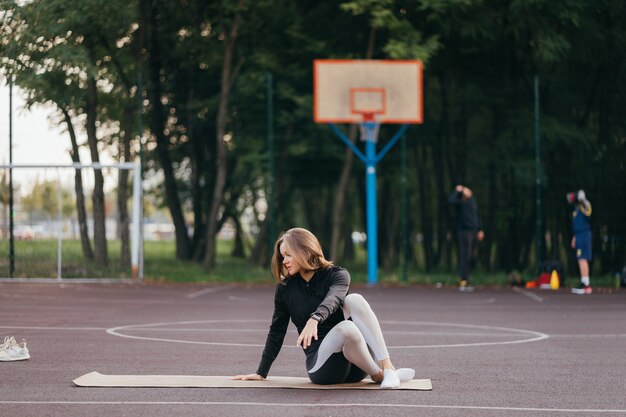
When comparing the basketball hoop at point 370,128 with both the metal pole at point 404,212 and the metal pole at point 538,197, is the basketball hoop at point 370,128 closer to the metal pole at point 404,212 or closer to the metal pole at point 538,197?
the metal pole at point 404,212

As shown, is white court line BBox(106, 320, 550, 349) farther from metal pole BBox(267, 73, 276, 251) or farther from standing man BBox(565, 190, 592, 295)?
metal pole BBox(267, 73, 276, 251)

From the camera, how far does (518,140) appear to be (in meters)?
23.3

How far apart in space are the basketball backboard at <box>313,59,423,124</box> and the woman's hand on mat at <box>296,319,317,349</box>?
47.2 ft

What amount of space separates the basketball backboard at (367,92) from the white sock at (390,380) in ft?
45.6

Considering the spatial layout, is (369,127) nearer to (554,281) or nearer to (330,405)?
(554,281)

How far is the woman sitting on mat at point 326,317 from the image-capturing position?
25.7 ft

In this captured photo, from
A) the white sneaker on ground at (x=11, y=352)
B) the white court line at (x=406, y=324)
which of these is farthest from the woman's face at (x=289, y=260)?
the white court line at (x=406, y=324)

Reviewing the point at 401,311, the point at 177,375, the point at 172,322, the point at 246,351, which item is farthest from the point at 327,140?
the point at 177,375

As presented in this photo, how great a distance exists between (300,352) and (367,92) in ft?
37.9

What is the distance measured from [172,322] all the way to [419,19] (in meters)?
11.9

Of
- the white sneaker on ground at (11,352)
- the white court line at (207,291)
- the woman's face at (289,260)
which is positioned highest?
the woman's face at (289,260)

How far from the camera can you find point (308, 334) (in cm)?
746

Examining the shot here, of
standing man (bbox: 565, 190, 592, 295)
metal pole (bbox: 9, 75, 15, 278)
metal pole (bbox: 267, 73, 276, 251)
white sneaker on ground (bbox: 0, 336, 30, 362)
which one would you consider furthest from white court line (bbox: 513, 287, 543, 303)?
white sneaker on ground (bbox: 0, 336, 30, 362)

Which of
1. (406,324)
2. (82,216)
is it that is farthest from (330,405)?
(82,216)
